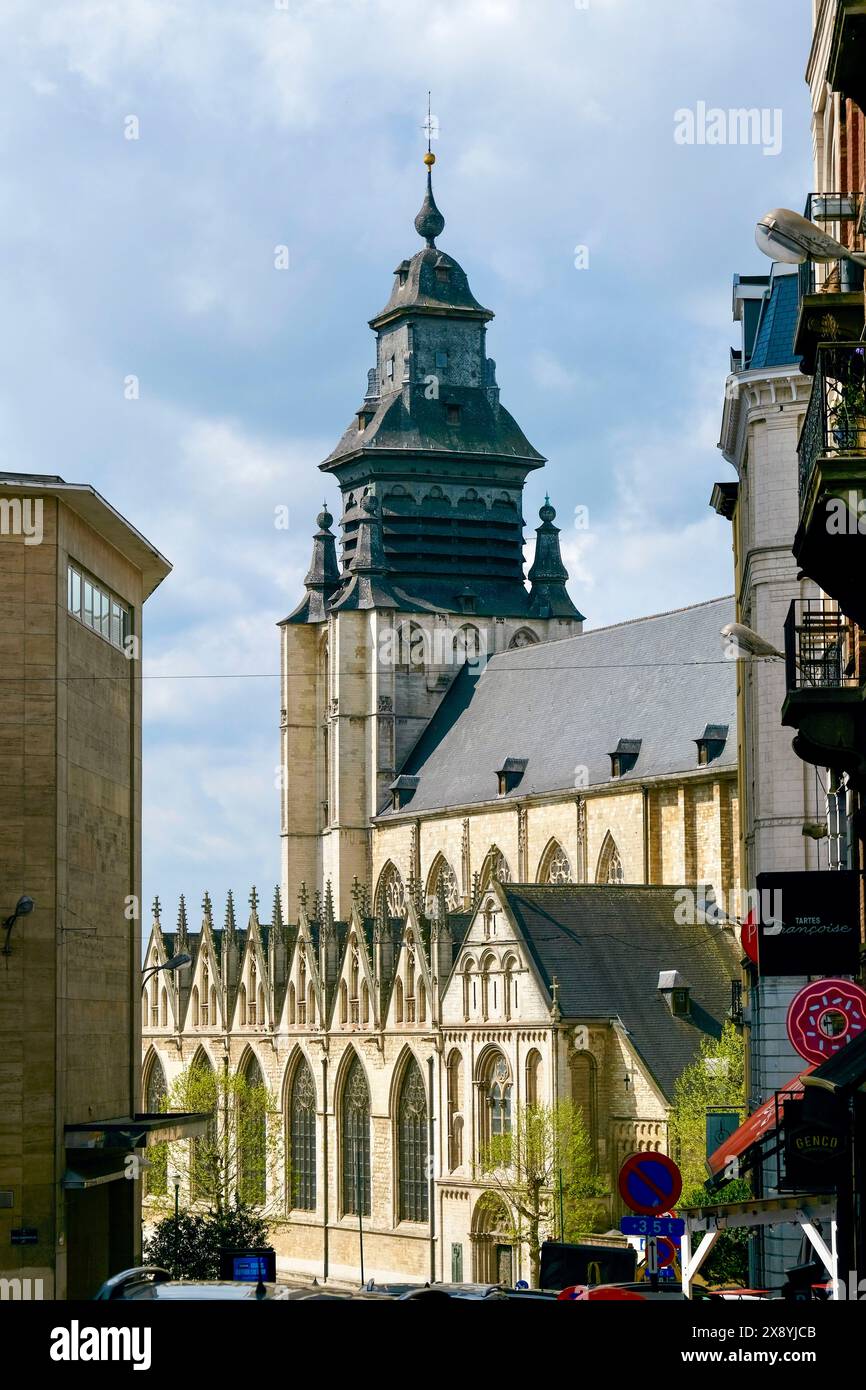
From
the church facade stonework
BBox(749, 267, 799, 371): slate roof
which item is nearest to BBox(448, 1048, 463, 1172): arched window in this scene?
the church facade stonework

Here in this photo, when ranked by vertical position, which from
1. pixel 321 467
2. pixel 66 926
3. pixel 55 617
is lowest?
pixel 66 926

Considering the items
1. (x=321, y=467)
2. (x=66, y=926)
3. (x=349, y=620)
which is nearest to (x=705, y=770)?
(x=349, y=620)

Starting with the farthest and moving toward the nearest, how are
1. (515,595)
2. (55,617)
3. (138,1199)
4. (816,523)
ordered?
1. (515,595)
2. (138,1199)
3. (55,617)
4. (816,523)

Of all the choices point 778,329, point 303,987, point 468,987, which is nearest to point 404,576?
point 303,987

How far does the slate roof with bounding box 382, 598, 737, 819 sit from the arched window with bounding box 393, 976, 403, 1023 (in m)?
11.1

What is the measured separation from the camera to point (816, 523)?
17.2m

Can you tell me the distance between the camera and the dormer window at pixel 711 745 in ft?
271

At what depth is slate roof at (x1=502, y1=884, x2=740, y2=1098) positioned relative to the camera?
69812 millimetres

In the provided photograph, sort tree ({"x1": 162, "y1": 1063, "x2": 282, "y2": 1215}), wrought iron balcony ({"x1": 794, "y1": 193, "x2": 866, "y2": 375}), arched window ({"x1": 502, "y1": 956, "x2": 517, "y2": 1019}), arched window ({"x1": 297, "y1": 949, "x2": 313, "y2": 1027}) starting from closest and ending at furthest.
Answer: wrought iron balcony ({"x1": 794, "y1": 193, "x2": 866, "y2": 375})
arched window ({"x1": 502, "y1": 956, "x2": 517, "y2": 1019})
tree ({"x1": 162, "y1": 1063, "x2": 282, "y2": 1215})
arched window ({"x1": 297, "y1": 949, "x2": 313, "y2": 1027})

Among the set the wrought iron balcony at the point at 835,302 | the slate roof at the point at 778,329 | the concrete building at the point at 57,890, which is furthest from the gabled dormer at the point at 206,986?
the wrought iron balcony at the point at 835,302

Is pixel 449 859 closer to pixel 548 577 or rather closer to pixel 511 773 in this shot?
pixel 511 773

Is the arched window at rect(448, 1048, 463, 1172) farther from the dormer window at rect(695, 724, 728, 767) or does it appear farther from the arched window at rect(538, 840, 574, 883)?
the arched window at rect(538, 840, 574, 883)
